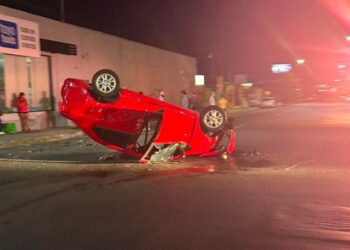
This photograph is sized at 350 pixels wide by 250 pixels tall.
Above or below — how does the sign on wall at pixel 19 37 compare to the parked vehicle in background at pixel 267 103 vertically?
above

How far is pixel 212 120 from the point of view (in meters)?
11.3

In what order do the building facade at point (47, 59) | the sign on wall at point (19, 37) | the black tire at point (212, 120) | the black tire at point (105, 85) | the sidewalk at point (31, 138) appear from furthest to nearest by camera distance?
the building facade at point (47, 59)
the sign on wall at point (19, 37)
the sidewalk at point (31, 138)
the black tire at point (212, 120)
the black tire at point (105, 85)

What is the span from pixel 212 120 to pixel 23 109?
11259 mm

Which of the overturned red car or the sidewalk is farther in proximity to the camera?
the sidewalk

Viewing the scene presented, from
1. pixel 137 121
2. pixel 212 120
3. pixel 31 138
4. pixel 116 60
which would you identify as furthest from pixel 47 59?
pixel 212 120

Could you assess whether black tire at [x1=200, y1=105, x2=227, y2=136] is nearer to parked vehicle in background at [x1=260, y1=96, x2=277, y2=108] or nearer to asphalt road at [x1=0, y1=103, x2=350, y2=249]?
asphalt road at [x1=0, y1=103, x2=350, y2=249]

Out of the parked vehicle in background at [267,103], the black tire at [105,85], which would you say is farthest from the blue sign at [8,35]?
the parked vehicle in background at [267,103]

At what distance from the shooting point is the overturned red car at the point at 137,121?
34.1 feet

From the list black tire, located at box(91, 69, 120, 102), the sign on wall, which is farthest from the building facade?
black tire, located at box(91, 69, 120, 102)

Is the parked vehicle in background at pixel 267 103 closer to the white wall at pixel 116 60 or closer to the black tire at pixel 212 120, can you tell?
the white wall at pixel 116 60

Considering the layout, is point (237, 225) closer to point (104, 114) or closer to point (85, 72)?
point (104, 114)

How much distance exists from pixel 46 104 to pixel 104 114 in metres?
13.6

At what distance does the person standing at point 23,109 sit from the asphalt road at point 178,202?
24.4ft

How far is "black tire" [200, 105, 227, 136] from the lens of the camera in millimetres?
11227
